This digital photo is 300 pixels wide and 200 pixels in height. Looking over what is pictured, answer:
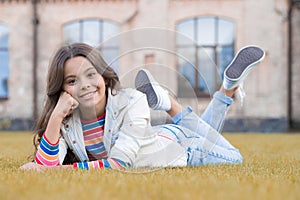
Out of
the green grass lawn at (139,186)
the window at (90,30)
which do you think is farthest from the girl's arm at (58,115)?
the window at (90,30)

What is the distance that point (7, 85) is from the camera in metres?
16.1

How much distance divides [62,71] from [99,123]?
424 mm

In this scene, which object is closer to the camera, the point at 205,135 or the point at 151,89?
the point at 151,89

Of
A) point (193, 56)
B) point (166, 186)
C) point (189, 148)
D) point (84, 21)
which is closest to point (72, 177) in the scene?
point (166, 186)

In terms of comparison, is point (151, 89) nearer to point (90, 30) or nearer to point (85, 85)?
point (85, 85)

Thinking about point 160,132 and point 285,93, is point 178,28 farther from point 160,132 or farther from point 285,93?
point 160,132

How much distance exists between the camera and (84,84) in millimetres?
3076

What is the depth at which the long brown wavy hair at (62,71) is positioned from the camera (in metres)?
3.18

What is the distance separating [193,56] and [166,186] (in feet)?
7.28

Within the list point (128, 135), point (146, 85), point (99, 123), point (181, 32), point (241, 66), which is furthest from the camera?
point (181, 32)

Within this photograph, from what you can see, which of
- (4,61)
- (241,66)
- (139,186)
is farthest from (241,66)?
(4,61)

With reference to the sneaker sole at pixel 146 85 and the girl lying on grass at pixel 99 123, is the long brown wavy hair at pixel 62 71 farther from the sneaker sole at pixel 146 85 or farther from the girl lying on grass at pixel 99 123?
the sneaker sole at pixel 146 85

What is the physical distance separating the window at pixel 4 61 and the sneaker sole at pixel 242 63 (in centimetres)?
1313

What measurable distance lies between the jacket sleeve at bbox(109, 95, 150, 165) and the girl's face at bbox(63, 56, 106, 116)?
0.73 ft
